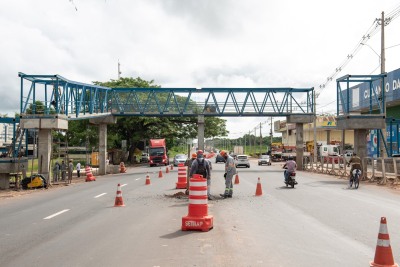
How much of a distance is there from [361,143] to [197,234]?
23755 mm

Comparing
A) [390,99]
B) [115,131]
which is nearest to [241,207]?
[390,99]

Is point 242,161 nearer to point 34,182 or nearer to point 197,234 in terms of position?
point 34,182

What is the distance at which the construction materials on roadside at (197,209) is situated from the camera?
32.4ft

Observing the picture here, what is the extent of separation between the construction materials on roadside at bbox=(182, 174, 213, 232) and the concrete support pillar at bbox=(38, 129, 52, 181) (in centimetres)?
2032

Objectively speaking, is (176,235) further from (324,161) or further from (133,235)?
(324,161)

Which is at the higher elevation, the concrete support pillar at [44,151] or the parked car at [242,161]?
the concrete support pillar at [44,151]

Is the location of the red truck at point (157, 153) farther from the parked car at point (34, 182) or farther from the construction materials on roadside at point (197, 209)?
the construction materials on roadside at point (197, 209)

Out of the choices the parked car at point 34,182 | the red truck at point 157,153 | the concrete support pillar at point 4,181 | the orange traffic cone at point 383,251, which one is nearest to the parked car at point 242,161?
the red truck at point 157,153

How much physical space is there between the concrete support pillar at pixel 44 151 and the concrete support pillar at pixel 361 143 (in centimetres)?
2017

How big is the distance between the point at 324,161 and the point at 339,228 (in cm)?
3156

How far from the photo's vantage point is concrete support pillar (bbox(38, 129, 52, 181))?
28.3m

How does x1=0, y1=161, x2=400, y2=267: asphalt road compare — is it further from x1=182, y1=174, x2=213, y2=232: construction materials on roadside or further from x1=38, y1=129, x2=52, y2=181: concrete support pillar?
x1=38, y1=129, x2=52, y2=181: concrete support pillar

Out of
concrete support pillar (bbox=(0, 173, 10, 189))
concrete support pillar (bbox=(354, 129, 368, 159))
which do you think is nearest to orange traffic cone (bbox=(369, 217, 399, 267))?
concrete support pillar (bbox=(0, 173, 10, 189))

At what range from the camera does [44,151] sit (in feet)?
93.1
